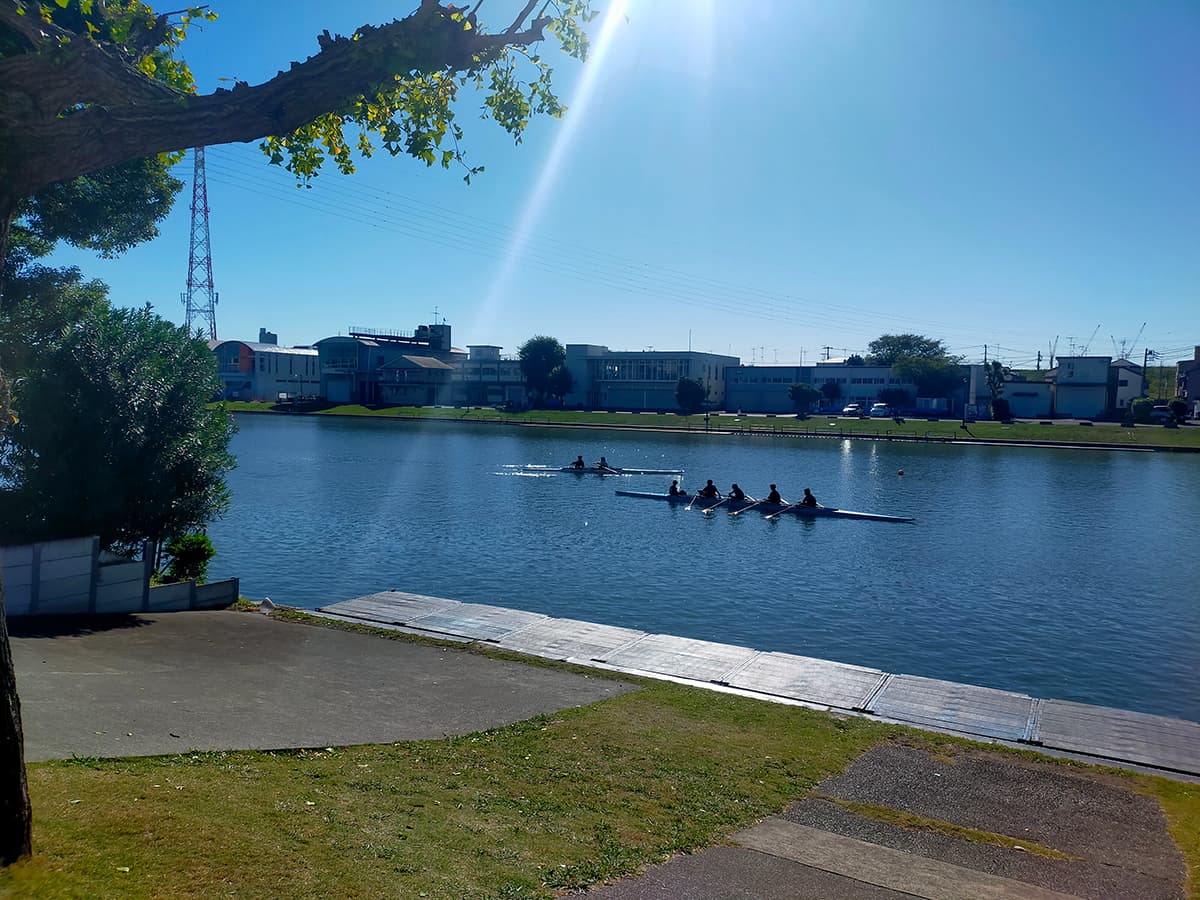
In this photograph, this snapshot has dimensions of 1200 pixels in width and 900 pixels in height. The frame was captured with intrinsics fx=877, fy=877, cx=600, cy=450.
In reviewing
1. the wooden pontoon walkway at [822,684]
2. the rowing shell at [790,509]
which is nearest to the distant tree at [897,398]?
the rowing shell at [790,509]

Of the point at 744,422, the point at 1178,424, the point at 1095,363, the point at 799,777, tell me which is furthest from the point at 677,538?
the point at 1095,363

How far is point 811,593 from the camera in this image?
1120 inches

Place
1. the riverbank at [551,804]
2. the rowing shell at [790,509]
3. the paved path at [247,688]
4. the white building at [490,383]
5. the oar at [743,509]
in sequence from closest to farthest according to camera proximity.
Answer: the riverbank at [551,804]
the paved path at [247,688]
the rowing shell at [790,509]
the oar at [743,509]
the white building at [490,383]

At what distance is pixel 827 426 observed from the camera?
110938 mm

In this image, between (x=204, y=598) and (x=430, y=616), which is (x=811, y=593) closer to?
(x=430, y=616)

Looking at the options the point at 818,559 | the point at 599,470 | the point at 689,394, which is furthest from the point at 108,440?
the point at 689,394

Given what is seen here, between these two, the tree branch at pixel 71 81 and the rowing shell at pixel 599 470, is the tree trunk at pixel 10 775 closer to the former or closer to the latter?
the tree branch at pixel 71 81

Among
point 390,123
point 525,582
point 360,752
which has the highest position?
point 390,123

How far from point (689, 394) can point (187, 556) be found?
373 ft

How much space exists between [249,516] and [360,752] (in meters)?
34.3

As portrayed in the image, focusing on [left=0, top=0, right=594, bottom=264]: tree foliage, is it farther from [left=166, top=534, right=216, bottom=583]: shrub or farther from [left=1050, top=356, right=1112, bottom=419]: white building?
[left=1050, top=356, right=1112, bottom=419]: white building

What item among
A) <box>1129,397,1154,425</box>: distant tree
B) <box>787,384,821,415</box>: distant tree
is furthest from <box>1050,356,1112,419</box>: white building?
<box>787,384,821,415</box>: distant tree

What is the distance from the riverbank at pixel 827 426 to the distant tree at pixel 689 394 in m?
7.15

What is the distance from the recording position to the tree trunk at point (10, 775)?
553 cm
